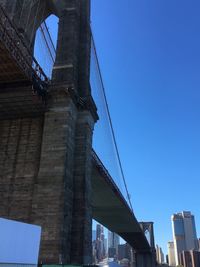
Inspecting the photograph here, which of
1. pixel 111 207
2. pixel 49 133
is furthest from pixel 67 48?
pixel 111 207

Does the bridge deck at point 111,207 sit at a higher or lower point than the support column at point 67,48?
lower

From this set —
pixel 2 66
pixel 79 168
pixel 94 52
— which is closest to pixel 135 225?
pixel 94 52

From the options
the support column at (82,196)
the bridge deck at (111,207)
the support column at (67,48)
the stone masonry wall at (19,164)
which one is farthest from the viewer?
the bridge deck at (111,207)

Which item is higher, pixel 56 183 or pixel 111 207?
pixel 111 207

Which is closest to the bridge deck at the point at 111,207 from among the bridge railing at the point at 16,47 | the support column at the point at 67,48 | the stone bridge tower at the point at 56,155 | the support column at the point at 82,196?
the support column at the point at 82,196

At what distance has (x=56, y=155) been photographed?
75.4 feet

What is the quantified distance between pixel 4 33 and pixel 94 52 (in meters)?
18.6

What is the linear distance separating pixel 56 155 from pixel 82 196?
115 inches

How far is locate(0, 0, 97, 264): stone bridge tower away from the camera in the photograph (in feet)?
70.8

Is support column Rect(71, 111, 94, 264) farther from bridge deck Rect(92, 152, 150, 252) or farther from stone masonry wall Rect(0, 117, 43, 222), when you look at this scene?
bridge deck Rect(92, 152, 150, 252)

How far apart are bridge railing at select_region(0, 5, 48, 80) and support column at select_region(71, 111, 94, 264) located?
4.26 m

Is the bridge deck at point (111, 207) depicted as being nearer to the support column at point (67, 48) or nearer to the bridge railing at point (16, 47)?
the support column at point (67, 48)

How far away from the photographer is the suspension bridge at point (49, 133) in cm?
2141

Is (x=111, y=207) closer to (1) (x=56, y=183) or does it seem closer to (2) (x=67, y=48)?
(2) (x=67, y=48)
